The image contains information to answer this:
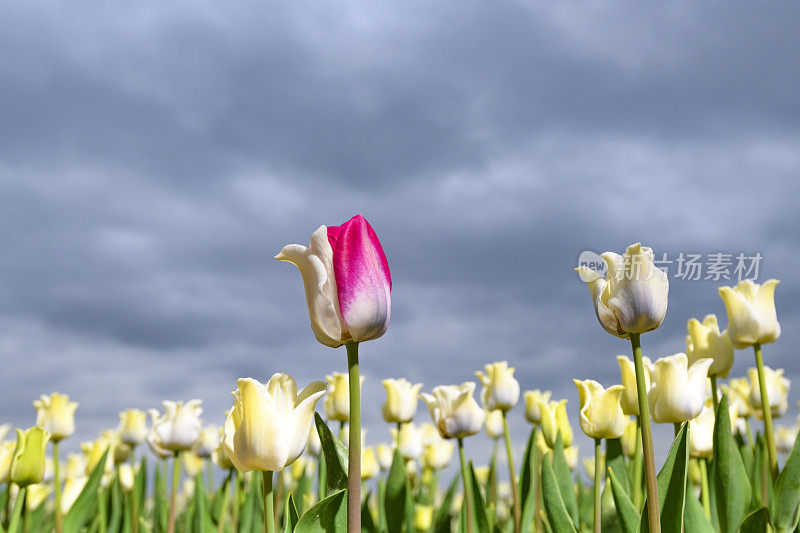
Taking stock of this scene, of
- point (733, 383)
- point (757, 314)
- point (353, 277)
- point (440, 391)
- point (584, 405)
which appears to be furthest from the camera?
point (733, 383)

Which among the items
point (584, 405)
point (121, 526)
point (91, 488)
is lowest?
point (121, 526)

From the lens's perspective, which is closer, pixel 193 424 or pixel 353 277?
pixel 353 277

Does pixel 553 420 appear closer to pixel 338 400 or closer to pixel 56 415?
pixel 338 400

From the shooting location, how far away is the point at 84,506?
14.5 ft

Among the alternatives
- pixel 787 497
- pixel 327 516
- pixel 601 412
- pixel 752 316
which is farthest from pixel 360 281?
pixel 752 316

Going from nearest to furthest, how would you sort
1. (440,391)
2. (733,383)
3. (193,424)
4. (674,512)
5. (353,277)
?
1. (353,277)
2. (674,512)
3. (440,391)
4. (193,424)
5. (733,383)

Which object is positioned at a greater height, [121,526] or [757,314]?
[757,314]

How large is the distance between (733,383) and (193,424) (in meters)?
4.06

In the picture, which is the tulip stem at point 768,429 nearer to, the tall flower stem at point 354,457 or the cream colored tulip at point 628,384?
the cream colored tulip at point 628,384

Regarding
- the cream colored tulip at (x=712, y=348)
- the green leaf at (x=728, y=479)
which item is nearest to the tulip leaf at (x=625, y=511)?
the green leaf at (x=728, y=479)

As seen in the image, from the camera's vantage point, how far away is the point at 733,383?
222 inches

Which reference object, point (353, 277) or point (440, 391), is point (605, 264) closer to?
point (353, 277)

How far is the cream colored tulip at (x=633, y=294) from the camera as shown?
207 centimetres

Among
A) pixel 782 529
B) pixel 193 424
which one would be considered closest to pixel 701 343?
pixel 782 529
